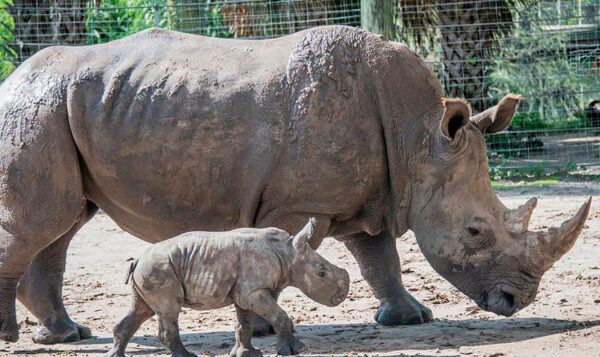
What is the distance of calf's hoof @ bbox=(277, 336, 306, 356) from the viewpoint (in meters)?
4.96

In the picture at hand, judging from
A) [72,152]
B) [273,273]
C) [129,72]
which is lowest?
[273,273]

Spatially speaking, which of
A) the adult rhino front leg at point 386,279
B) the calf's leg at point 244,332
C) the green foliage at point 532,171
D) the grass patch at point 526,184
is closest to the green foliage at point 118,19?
the green foliage at point 532,171

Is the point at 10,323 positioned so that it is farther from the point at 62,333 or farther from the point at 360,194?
the point at 360,194

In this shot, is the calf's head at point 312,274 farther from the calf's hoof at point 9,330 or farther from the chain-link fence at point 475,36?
the chain-link fence at point 475,36

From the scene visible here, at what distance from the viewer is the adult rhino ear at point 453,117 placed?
568cm

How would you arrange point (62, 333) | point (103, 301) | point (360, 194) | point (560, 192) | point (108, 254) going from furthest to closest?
point (560, 192) < point (108, 254) < point (103, 301) < point (62, 333) < point (360, 194)

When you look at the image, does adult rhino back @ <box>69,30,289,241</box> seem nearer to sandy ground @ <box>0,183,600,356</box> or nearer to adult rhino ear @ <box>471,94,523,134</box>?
sandy ground @ <box>0,183,600,356</box>

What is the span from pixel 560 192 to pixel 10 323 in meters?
6.80

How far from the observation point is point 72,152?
6098 millimetres

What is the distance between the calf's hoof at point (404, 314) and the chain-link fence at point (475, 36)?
7042mm

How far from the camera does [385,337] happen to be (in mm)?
5973

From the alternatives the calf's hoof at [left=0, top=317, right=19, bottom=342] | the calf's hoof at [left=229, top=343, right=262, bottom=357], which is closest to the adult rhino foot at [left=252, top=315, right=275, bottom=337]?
the calf's hoof at [left=229, top=343, right=262, bottom=357]

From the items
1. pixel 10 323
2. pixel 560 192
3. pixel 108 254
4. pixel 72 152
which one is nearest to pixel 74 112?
pixel 72 152

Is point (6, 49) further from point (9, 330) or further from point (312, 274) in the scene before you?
point (312, 274)
